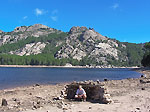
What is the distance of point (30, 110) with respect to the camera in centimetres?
1407

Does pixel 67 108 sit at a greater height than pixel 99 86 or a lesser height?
lesser

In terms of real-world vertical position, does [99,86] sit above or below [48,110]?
above

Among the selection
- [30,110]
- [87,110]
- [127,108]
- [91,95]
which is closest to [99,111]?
[87,110]

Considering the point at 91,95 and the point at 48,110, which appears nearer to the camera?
the point at 48,110

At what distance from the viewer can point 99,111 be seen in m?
13.6

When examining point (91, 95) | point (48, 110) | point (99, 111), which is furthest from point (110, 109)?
point (91, 95)

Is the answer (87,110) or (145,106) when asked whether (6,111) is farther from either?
(145,106)

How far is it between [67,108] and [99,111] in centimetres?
245

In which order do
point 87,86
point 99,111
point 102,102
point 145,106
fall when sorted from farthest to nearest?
1. point 87,86
2. point 102,102
3. point 145,106
4. point 99,111

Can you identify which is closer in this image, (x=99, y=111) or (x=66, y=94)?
(x=99, y=111)

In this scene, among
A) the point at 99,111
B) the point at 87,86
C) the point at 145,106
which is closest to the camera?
the point at 99,111

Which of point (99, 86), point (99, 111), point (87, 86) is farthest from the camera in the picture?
point (87, 86)

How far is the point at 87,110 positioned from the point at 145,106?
457 cm

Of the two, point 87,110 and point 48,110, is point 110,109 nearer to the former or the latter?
point 87,110
